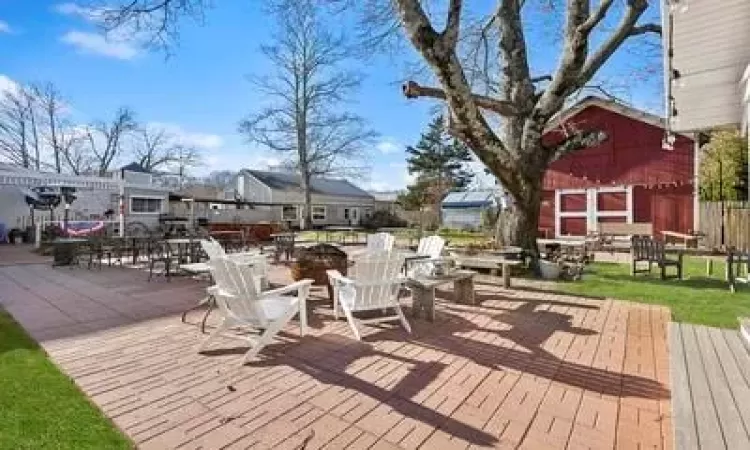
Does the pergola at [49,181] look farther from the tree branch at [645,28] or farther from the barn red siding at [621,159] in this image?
the barn red siding at [621,159]

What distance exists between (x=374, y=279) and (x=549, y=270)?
5113mm

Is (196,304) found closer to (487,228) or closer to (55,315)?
(55,315)

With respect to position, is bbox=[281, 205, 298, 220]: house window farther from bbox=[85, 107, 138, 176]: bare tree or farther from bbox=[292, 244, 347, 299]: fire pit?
bbox=[292, 244, 347, 299]: fire pit

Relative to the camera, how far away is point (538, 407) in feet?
9.86

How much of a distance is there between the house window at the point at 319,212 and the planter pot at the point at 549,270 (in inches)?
1200

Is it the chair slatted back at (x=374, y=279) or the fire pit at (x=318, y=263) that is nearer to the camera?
the chair slatted back at (x=374, y=279)

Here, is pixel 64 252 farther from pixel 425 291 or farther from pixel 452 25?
pixel 452 25

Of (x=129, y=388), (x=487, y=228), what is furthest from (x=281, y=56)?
(x=129, y=388)

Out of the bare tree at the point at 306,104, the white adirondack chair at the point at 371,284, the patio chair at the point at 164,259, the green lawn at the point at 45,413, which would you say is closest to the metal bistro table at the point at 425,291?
the white adirondack chair at the point at 371,284

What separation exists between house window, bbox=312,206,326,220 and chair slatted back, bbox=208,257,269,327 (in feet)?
112

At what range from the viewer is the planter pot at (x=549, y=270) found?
856cm

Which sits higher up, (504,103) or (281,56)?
(281,56)

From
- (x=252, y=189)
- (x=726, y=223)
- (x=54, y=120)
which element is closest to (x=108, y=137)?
(x=54, y=120)

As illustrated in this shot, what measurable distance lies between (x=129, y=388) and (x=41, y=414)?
1.75ft
